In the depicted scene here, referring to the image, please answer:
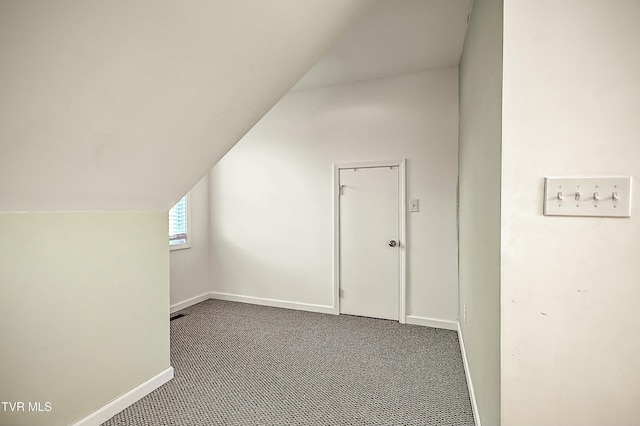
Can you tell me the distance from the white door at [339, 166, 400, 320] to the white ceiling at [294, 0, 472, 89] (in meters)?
1.04

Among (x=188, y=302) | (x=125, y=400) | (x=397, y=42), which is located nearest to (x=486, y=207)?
(x=397, y=42)

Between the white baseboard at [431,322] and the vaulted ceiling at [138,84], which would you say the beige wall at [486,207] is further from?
the white baseboard at [431,322]

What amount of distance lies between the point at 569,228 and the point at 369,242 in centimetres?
252

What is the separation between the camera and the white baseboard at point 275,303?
151 inches

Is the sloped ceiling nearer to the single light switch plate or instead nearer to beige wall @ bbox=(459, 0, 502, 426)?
beige wall @ bbox=(459, 0, 502, 426)

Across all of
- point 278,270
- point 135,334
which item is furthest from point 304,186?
Result: point 135,334

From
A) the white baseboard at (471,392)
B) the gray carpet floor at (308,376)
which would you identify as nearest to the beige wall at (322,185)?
the gray carpet floor at (308,376)

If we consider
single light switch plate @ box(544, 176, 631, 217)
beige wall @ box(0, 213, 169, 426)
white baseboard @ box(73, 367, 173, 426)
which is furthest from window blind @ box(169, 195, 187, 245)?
single light switch plate @ box(544, 176, 631, 217)

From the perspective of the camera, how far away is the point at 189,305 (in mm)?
4098

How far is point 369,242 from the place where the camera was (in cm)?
365

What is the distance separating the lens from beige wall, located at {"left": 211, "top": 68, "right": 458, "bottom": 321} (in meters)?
3.37

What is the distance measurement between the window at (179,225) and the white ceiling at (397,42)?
2.12 meters

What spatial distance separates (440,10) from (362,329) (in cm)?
287

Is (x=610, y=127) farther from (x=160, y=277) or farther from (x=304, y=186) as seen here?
(x=304, y=186)
